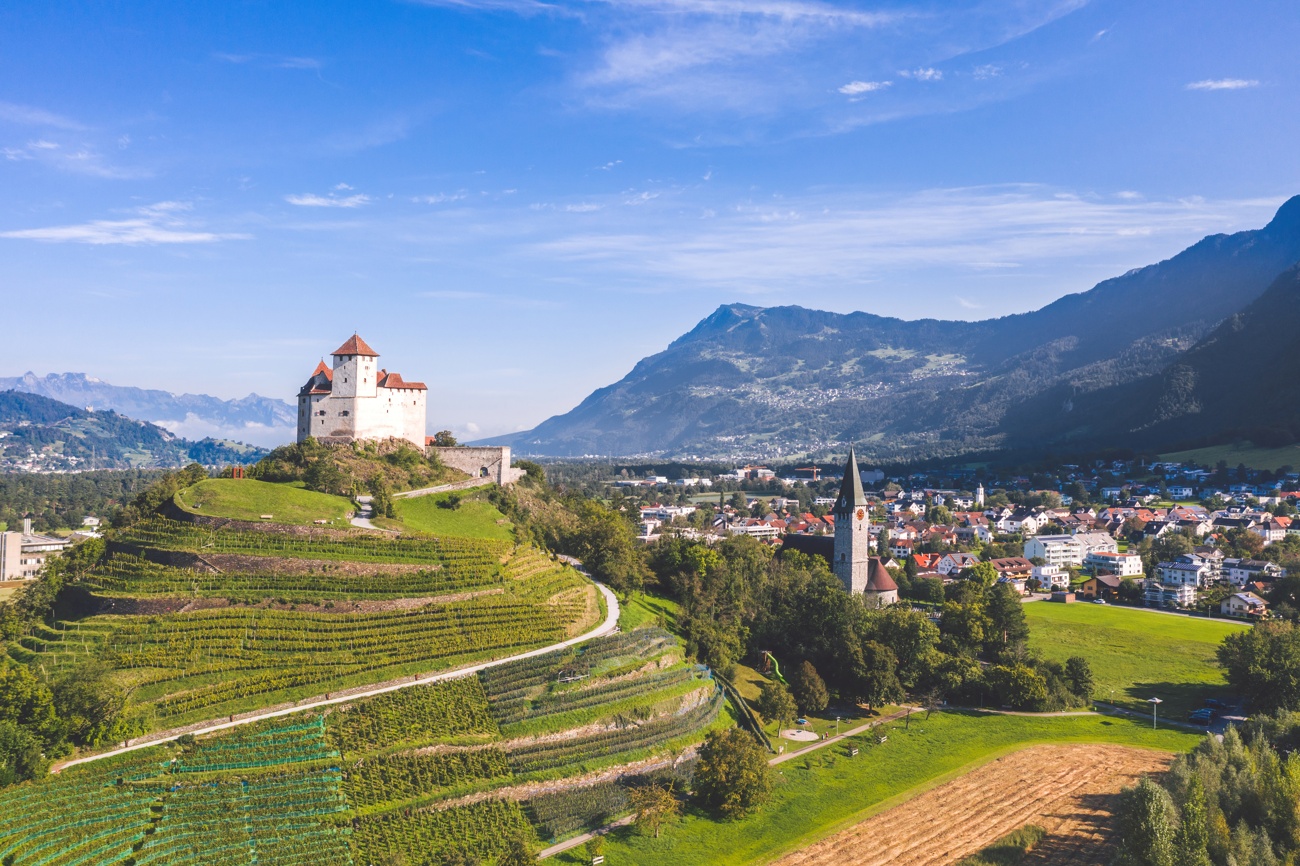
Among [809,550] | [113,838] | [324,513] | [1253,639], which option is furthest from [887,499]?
[113,838]

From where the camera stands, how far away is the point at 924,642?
53.5 meters

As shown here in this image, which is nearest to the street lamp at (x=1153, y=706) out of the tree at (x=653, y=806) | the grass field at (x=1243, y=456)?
the tree at (x=653, y=806)

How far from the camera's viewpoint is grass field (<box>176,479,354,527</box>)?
44062 millimetres

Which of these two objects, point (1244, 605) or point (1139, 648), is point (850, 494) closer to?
point (1139, 648)

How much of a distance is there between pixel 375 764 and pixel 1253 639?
160 ft

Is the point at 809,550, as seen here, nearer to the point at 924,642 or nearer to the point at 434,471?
the point at 924,642

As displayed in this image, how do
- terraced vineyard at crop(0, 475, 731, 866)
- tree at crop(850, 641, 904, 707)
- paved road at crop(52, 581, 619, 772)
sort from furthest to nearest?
tree at crop(850, 641, 904, 707)
paved road at crop(52, 581, 619, 772)
terraced vineyard at crop(0, 475, 731, 866)

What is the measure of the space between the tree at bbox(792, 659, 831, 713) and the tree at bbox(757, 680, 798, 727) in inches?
109

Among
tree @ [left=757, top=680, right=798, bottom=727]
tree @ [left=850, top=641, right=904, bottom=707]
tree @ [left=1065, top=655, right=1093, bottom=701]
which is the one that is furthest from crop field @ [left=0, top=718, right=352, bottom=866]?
tree @ [left=1065, top=655, right=1093, bottom=701]

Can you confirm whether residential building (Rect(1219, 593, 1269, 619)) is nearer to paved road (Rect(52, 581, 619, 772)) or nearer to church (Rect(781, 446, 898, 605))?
church (Rect(781, 446, 898, 605))

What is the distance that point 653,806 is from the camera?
34.5 m

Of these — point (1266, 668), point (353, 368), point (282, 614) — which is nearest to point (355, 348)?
point (353, 368)

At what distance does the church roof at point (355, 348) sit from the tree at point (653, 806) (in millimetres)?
34829

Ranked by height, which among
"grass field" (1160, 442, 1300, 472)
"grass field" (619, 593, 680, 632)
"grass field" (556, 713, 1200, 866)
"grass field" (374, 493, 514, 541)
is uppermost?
"grass field" (1160, 442, 1300, 472)
